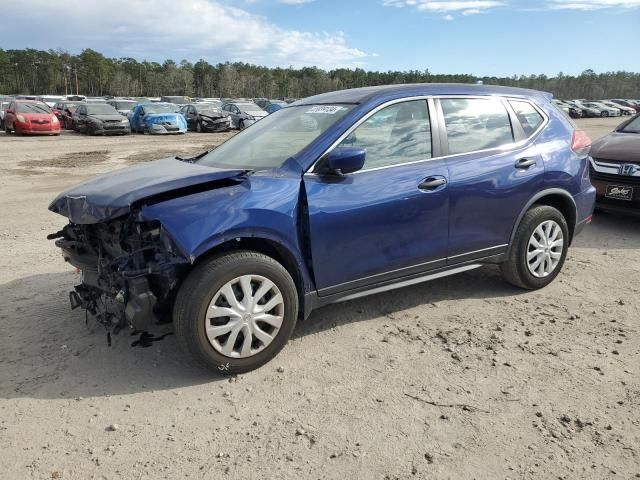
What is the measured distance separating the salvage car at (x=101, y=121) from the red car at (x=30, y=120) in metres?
1.29

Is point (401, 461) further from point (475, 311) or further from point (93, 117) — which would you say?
point (93, 117)

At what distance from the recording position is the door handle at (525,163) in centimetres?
440

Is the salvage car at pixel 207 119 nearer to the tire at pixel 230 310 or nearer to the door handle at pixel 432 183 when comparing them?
the door handle at pixel 432 183

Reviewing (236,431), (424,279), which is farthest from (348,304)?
(236,431)

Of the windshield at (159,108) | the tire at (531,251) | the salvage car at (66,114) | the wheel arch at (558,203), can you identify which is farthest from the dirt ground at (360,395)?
the salvage car at (66,114)

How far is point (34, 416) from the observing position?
296 centimetres

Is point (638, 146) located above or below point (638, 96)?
below

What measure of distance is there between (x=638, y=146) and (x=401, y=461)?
20.8 ft

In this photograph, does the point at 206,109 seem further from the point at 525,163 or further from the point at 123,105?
the point at 525,163

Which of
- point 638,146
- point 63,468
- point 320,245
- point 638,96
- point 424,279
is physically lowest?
point 63,468

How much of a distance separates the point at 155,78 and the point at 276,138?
10541 cm

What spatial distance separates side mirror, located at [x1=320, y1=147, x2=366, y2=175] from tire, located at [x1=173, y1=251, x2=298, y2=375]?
2.43 feet

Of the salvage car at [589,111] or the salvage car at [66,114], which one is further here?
the salvage car at [589,111]

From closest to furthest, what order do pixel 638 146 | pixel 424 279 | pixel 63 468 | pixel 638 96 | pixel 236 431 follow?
pixel 63 468 → pixel 236 431 → pixel 424 279 → pixel 638 146 → pixel 638 96
